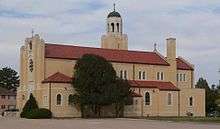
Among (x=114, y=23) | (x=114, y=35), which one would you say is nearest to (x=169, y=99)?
(x=114, y=35)

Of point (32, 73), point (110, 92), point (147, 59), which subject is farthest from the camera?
point (147, 59)

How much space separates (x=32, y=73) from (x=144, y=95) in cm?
1961

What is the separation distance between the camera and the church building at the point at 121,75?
90000 mm

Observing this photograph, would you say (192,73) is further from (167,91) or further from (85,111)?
(85,111)

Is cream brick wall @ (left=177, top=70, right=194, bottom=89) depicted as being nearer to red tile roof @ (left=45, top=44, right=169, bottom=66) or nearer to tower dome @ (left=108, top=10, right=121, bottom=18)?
red tile roof @ (left=45, top=44, right=169, bottom=66)

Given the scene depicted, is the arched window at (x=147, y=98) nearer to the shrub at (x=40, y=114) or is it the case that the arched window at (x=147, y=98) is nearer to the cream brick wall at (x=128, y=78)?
the cream brick wall at (x=128, y=78)

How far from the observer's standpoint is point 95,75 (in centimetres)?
8781

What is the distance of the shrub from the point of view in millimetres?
83806

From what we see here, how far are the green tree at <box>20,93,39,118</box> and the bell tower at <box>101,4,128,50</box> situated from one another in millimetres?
23084

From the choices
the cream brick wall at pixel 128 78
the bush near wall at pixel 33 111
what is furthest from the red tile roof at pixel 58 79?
the bush near wall at pixel 33 111

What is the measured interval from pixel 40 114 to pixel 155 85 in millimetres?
24319

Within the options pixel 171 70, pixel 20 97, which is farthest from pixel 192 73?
pixel 20 97

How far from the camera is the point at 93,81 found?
87500 mm

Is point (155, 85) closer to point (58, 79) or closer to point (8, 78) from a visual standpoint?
point (58, 79)
